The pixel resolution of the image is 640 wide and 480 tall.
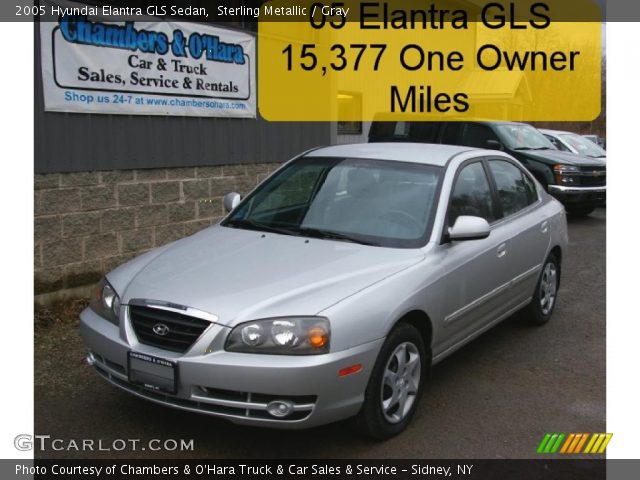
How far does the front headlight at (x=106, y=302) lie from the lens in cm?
401

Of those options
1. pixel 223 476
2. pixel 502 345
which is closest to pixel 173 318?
pixel 223 476

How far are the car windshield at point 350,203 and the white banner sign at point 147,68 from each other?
2.43m

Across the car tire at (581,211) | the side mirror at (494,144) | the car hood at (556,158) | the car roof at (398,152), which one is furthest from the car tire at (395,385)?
A: the car tire at (581,211)

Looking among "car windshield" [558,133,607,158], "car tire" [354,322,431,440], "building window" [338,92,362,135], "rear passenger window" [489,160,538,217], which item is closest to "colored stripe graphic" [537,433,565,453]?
"car tire" [354,322,431,440]

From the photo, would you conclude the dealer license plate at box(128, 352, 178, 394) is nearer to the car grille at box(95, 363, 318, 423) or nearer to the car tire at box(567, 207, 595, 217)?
the car grille at box(95, 363, 318, 423)

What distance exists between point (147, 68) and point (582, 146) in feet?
40.1

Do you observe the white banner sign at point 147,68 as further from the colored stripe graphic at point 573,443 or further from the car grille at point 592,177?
the car grille at point 592,177

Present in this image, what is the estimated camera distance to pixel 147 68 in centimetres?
727

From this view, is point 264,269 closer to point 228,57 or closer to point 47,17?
point 47,17

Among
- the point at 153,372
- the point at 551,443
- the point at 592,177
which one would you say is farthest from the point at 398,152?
the point at 592,177

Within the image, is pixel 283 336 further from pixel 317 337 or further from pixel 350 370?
pixel 350 370

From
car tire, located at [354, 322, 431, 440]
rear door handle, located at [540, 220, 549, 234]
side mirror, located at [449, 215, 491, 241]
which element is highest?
side mirror, located at [449, 215, 491, 241]

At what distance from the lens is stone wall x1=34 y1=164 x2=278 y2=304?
21.0ft

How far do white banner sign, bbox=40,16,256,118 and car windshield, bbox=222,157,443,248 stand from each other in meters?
2.43
